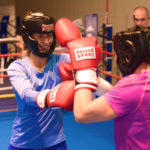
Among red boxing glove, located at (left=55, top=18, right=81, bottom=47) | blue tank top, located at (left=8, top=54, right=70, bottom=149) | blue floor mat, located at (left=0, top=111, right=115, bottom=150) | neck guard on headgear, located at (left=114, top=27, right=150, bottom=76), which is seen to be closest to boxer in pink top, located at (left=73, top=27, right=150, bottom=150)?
neck guard on headgear, located at (left=114, top=27, right=150, bottom=76)

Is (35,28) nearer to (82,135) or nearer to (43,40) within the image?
(43,40)

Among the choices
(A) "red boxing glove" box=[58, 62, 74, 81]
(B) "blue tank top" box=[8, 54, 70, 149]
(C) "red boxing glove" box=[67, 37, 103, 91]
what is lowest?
(B) "blue tank top" box=[8, 54, 70, 149]

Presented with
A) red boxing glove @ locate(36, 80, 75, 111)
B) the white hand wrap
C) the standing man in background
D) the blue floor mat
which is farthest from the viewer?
the standing man in background

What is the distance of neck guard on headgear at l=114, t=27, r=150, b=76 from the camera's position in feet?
3.14

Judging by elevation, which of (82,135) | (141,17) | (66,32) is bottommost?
(82,135)

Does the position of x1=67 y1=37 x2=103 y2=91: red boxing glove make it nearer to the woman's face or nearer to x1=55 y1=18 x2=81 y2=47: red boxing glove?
x1=55 y1=18 x2=81 y2=47: red boxing glove

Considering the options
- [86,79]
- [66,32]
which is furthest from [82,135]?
[86,79]

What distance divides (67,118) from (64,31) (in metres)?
2.61

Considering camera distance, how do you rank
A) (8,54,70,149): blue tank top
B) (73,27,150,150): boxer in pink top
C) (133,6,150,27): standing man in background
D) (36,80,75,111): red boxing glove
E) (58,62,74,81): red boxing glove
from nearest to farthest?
1. (73,27,150,150): boxer in pink top
2. (36,80,75,111): red boxing glove
3. (58,62,74,81): red boxing glove
4. (8,54,70,149): blue tank top
5. (133,6,150,27): standing man in background

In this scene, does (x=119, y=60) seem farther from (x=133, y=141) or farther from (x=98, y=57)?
(x=133, y=141)

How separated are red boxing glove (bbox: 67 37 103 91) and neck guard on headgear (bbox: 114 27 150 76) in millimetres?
110

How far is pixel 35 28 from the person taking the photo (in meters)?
1.61

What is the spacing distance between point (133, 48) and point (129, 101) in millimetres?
190

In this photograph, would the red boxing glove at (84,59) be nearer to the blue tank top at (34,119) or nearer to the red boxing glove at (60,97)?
the red boxing glove at (60,97)
